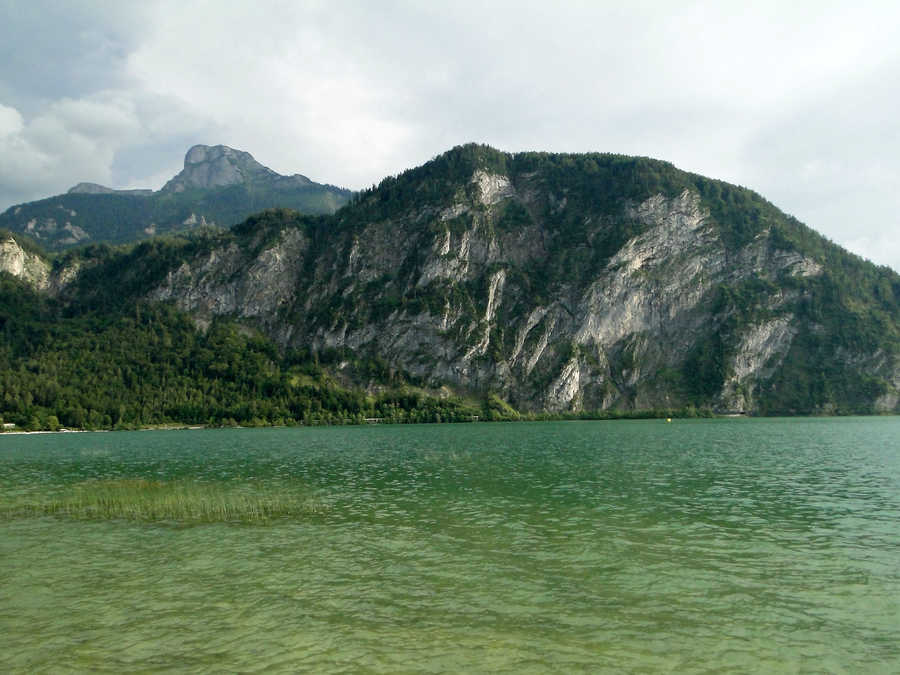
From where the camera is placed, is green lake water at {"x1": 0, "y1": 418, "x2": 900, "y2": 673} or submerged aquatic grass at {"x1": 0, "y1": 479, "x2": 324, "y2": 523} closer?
green lake water at {"x1": 0, "y1": 418, "x2": 900, "y2": 673}

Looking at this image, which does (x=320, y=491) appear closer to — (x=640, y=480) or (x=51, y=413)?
(x=640, y=480)

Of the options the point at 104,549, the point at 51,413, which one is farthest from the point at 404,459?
the point at 51,413

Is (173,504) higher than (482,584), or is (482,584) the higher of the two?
(482,584)

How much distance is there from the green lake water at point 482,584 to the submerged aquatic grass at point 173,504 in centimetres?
153

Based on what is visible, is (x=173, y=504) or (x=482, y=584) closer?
(x=482, y=584)

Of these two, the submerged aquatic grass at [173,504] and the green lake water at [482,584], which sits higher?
the green lake water at [482,584]

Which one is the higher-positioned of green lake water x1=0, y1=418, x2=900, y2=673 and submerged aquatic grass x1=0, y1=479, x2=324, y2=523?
green lake water x1=0, y1=418, x2=900, y2=673

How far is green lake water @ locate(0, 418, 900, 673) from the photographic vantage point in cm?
1573

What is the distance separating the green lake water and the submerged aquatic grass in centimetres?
153

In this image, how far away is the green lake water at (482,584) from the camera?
51.6 ft

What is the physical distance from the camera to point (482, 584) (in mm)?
21375

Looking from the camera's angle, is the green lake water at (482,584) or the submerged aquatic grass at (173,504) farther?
the submerged aquatic grass at (173,504)

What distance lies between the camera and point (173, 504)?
38.2 meters

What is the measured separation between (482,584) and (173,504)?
26.6m
